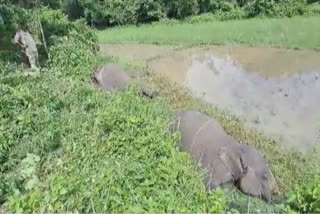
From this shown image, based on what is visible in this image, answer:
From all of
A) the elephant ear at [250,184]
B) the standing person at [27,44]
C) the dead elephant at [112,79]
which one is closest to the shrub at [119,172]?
the elephant ear at [250,184]

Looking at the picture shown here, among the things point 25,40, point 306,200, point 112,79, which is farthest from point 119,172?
point 25,40

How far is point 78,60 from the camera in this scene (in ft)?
34.0

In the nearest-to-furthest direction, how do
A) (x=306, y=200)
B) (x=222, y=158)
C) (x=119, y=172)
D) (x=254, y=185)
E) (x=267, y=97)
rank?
(x=306, y=200) < (x=119, y=172) < (x=254, y=185) < (x=222, y=158) < (x=267, y=97)

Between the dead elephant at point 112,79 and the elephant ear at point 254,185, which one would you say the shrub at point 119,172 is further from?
the dead elephant at point 112,79

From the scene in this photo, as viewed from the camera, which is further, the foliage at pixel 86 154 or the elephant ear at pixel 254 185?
the elephant ear at pixel 254 185

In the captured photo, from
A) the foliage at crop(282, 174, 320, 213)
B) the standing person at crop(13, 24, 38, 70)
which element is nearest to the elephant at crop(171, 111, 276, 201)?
→ the foliage at crop(282, 174, 320, 213)

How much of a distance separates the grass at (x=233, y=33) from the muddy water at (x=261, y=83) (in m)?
Result: 0.74

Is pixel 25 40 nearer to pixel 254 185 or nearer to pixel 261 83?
pixel 261 83

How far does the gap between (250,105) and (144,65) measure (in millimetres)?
4497

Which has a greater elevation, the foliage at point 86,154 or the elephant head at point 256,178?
the foliage at point 86,154

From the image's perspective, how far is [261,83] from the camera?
437 inches

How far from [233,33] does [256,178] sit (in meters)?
10.9

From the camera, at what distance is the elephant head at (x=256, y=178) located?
5898mm

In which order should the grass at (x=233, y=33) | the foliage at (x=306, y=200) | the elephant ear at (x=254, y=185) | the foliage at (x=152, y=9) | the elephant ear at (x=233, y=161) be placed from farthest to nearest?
the foliage at (x=152, y=9) → the grass at (x=233, y=33) → the elephant ear at (x=233, y=161) → the elephant ear at (x=254, y=185) → the foliage at (x=306, y=200)
